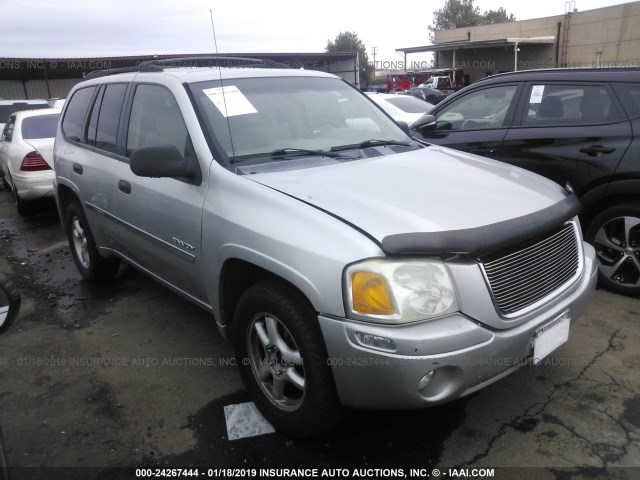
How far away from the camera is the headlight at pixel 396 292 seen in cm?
206

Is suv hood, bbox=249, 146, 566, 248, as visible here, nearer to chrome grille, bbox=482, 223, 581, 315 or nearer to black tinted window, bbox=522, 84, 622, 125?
chrome grille, bbox=482, 223, 581, 315

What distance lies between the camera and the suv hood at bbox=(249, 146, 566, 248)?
2258mm

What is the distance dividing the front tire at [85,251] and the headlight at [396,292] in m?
3.16

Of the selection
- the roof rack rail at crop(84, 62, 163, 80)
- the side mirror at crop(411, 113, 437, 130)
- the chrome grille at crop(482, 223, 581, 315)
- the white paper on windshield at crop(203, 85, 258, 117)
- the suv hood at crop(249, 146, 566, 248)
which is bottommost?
the chrome grille at crop(482, 223, 581, 315)

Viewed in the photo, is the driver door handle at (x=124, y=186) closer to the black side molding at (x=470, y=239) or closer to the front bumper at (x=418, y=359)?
the front bumper at (x=418, y=359)

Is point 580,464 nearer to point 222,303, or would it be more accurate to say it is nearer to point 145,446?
point 222,303

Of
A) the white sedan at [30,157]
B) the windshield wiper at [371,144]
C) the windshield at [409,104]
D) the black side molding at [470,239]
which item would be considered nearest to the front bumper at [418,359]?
the black side molding at [470,239]

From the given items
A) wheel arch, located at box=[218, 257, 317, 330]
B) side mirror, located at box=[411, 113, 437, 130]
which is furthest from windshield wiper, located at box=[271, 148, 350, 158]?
side mirror, located at box=[411, 113, 437, 130]

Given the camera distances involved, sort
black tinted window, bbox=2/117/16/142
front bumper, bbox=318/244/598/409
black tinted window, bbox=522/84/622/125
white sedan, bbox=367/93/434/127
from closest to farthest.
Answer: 1. front bumper, bbox=318/244/598/409
2. black tinted window, bbox=522/84/622/125
3. black tinted window, bbox=2/117/16/142
4. white sedan, bbox=367/93/434/127

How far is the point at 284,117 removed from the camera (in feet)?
10.7

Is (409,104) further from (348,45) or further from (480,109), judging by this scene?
(348,45)

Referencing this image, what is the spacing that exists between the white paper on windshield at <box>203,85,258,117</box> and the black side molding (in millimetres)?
1448

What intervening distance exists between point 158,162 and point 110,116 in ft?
4.93

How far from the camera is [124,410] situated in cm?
293
